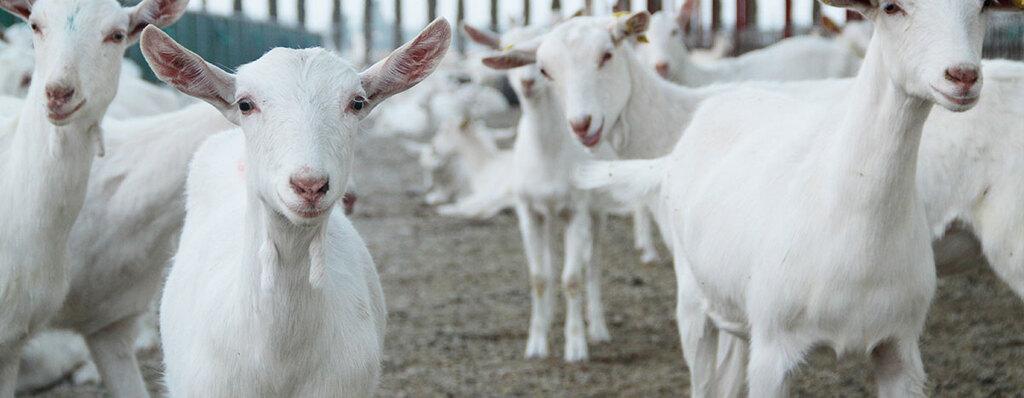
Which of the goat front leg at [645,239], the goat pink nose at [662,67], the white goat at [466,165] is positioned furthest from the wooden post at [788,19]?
the goat pink nose at [662,67]

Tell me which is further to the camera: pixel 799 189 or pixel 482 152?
pixel 482 152

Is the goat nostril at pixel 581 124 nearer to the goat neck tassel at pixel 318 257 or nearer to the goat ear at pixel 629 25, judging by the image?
the goat ear at pixel 629 25

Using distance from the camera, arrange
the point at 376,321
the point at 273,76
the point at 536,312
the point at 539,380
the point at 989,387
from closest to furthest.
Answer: the point at 273,76 → the point at 376,321 → the point at 989,387 → the point at 539,380 → the point at 536,312

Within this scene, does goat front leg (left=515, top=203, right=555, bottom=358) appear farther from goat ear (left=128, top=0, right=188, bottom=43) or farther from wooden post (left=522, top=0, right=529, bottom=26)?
wooden post (left=522, top=0, right=529, bottom=26)

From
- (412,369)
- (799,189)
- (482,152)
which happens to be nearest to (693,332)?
(799,189)

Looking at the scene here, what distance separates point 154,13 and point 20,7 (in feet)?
1.52

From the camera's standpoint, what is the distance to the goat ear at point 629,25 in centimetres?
594

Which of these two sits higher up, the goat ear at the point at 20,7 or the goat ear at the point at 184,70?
the goat ear at the point at 184,70

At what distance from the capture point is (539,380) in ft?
20.6

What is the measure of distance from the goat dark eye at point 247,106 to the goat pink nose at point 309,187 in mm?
323

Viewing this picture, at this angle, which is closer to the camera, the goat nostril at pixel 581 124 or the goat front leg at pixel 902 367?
the goat front leg at pixel 902 367

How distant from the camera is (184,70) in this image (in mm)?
3125

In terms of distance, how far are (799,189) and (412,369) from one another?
3003 millimetres

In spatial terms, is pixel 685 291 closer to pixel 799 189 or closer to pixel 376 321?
pixel 799 189
